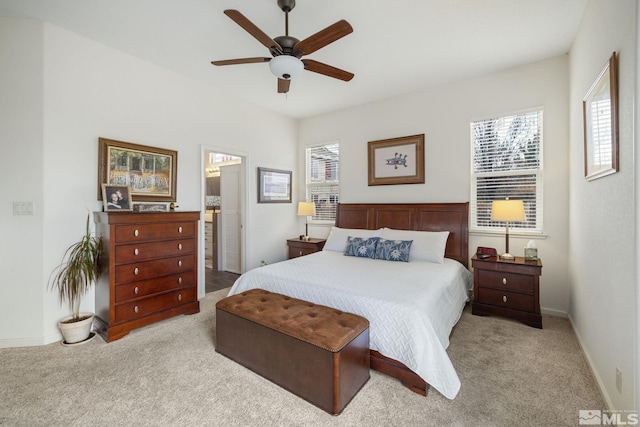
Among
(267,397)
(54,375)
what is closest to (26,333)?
(54,375)

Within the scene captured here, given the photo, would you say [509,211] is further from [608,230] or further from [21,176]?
[21,176]

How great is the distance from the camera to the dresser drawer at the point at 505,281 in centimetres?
293

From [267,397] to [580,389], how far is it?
2.19 meters

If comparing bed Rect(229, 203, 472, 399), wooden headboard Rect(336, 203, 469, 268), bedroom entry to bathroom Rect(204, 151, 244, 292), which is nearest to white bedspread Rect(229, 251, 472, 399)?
bed Rect(229, 203, 472, 399)

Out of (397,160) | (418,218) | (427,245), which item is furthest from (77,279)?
(397,160)

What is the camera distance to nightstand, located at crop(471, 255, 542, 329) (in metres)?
2.90

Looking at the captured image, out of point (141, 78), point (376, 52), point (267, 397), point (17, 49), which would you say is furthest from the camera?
point (141, 78)

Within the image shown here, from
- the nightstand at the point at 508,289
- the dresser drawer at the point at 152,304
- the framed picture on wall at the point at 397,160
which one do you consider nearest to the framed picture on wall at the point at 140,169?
the dresser drawer at the point at 152,304

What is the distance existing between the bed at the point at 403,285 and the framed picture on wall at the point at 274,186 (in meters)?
1.53

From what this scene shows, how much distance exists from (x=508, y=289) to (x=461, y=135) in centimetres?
207

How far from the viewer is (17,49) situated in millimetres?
2561

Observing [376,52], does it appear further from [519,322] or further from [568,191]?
[519,322]

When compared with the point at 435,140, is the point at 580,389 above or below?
below

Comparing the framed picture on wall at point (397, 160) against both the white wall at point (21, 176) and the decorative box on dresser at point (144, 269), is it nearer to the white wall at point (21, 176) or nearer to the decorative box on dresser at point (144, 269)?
the decorative box on dresser at point (144, 269)
